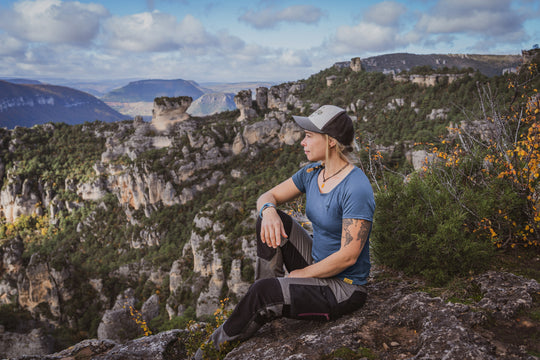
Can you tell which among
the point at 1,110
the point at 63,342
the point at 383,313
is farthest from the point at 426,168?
the point at 1,110

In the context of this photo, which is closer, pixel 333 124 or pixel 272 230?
pixel 333 124

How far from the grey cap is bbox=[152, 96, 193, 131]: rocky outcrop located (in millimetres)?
50654

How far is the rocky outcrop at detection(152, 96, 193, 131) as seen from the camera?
49625 millimetres

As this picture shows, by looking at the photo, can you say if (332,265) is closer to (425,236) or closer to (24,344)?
(425,236)

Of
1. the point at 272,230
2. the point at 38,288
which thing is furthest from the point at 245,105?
the point at 272,230

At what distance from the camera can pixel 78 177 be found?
51.2 meters

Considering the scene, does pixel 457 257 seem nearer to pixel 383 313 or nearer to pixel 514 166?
pixel 383 313

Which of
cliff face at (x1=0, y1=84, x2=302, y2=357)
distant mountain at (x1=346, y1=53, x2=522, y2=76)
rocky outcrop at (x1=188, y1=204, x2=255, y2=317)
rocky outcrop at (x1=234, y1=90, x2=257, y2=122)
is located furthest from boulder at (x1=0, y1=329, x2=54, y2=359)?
distant mountain at (x1=346, y1=53, x2=522, y2=76)

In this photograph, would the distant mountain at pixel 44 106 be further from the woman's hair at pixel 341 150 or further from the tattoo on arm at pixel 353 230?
the tattoo on arm at pixel 353 230

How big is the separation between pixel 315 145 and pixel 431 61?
3412 inches

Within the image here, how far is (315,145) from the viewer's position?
282cm

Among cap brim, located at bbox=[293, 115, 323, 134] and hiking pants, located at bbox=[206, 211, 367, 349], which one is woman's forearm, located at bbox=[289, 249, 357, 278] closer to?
hiking pants, located at bbox=[206, 211, 367, 349]

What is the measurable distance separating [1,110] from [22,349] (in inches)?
6015

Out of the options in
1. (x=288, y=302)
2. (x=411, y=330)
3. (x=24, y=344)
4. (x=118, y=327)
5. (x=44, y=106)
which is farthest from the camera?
(x=44, y=106)
